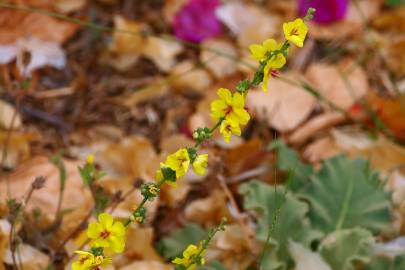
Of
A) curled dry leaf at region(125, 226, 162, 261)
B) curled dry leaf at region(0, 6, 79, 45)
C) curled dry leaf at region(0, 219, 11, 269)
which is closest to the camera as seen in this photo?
curled dry leaf at region(0, 219, 11, 269)

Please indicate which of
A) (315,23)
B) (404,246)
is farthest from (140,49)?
(404,246)

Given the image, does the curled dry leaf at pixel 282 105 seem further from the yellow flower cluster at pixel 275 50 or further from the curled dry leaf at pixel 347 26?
the yellow flower cluster at pixel 275 50

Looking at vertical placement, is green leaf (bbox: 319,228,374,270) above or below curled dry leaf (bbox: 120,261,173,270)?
above

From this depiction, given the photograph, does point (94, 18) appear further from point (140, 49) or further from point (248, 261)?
point (248, 261)

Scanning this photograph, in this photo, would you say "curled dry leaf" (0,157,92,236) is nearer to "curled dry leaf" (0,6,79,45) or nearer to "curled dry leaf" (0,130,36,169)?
"curled dry leaf" (0,130,36,169)

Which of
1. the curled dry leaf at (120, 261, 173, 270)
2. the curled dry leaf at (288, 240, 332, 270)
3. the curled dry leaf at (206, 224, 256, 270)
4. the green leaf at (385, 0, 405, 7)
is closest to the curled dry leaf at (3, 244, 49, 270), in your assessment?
the curled dry leaf at (120, 261, 173, 270)

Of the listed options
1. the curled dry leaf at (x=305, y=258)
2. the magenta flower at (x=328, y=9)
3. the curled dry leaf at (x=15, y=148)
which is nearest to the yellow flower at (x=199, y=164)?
the curled dry leaf at (x=305, y=258)
